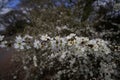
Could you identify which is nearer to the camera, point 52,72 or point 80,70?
point 80,70

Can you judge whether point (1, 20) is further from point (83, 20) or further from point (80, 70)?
point (80, 70)

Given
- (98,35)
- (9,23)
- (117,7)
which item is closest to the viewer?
(98,35)

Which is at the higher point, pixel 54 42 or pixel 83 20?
pixel 54 42

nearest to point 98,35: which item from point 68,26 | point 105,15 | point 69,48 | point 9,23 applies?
point 68,26

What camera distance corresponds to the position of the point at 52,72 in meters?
5.12

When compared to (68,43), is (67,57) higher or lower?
lower

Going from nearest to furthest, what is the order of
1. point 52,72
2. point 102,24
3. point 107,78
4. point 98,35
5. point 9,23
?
point 107,78
point 52,72
point 98,35
point 102,24
point 9,23

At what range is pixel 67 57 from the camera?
401 cm

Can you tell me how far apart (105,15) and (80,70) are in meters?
2.85

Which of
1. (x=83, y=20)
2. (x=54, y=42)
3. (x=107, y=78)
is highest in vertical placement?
(x=54, y=42)

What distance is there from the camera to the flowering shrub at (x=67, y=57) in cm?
342

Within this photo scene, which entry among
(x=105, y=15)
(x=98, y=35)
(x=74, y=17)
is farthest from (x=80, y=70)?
(x=105, y=15)

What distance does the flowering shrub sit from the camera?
11.2 feet

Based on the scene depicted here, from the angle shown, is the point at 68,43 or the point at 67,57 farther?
the point at 67,57
